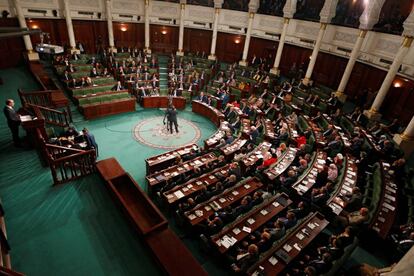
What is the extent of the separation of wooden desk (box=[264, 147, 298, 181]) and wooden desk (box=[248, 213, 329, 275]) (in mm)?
2012

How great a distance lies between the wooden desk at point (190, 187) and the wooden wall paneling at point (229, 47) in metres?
15.4

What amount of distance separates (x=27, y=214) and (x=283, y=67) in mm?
18618

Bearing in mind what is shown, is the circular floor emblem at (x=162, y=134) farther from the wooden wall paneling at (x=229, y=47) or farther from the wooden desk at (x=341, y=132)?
the wooden wall paneling at (x=229, y=47)

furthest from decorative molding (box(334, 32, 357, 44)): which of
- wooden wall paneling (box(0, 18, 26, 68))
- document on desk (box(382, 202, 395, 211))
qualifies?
wooden wall paneling (box(0, 18, 26, 68))

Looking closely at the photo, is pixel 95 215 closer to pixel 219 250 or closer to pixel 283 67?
pixel 219 250

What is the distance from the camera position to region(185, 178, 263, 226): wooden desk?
690 cm

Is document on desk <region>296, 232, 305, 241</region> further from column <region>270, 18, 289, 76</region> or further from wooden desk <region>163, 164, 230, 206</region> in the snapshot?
column <region>270, 18, 289, 76</region>

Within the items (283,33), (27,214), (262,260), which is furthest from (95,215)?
(283,33)

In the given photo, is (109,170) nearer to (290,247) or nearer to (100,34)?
(290,247)

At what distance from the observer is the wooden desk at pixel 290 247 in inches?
223

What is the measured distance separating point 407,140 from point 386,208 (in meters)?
5.30

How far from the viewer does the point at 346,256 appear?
5945 mm

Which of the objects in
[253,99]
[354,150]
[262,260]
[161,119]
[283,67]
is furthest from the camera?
[283,67]

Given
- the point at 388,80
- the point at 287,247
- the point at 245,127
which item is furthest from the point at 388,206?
the point at 388,80
